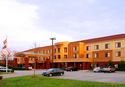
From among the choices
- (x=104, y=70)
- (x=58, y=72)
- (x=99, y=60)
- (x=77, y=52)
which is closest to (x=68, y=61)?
(x=77, y=52)

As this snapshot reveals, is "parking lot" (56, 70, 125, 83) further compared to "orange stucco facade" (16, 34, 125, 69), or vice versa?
"orange stucco facade" (16, 34, 125, 69)

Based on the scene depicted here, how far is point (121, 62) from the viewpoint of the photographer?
3142 inches

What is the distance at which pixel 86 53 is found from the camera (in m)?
98.4

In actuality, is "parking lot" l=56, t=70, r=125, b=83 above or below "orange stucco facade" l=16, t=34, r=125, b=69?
below

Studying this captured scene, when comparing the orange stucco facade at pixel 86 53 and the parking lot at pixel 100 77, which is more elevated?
A: the orange stucco facade at pixel 86 53

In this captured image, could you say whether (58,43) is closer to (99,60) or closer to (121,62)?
(99,60)

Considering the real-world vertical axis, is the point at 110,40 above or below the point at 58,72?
above

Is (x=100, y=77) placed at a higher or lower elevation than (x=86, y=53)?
lower

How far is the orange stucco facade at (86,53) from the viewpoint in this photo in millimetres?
85244

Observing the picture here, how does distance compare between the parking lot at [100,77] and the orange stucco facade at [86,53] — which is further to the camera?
the orange stucco facade at [86,53]

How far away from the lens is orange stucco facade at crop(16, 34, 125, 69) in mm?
85244

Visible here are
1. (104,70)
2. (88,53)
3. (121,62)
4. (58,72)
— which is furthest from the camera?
(88,53)

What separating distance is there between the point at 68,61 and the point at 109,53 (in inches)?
645

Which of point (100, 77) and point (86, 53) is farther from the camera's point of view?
point (86, 53)
